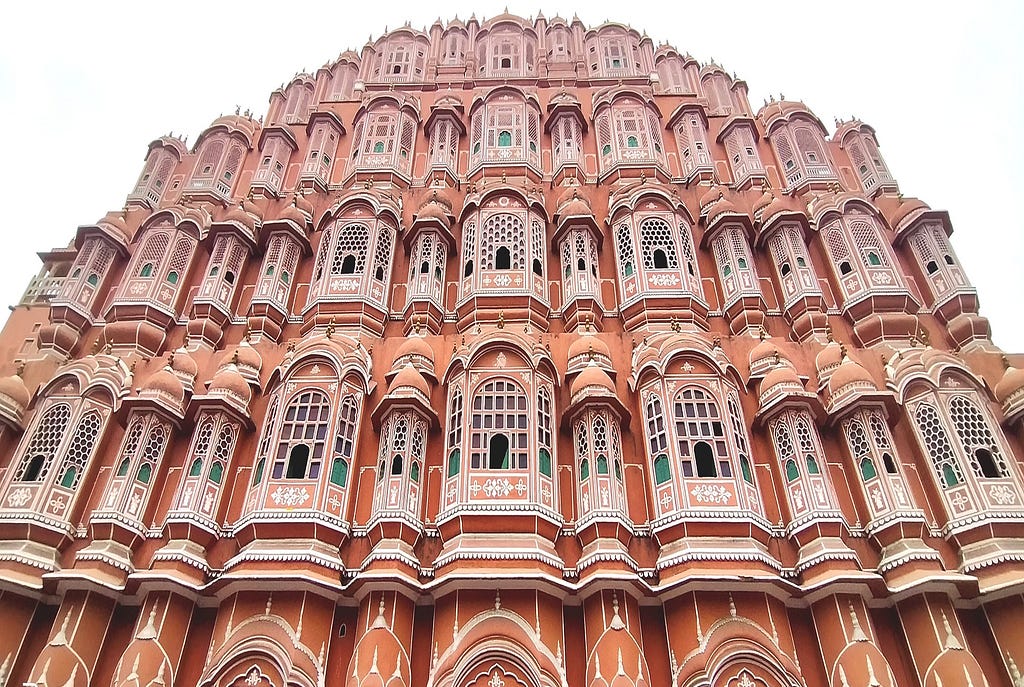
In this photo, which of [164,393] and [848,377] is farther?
[164,393]

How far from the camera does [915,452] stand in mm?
15586

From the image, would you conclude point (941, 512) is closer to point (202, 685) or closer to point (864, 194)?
point (864, 194)

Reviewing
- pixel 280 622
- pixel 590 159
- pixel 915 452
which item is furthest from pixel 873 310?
pixel 280 622

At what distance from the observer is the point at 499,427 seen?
618 inches

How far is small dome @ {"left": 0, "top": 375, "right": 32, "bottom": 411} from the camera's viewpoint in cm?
1677

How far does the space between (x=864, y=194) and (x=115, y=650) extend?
21761mm

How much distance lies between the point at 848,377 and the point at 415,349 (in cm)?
973

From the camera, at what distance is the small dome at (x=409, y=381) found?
53.0ft

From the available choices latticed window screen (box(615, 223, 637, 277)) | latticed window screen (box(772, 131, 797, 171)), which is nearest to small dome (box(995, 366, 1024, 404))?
latticed window screen (box(615, 223, 637, 277))

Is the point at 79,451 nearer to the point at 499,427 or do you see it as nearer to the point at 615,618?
the point at 499,427

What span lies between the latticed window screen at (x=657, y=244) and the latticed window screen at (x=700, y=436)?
4725mm

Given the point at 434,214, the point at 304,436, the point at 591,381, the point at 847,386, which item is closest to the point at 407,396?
the point at 304,436

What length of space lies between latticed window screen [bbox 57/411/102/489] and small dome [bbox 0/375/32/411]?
1.98m

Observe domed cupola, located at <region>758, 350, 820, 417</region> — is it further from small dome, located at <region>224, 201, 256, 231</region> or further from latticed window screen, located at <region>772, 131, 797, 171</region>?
small dome, located at <region>224, 201, 256, 231</region>
